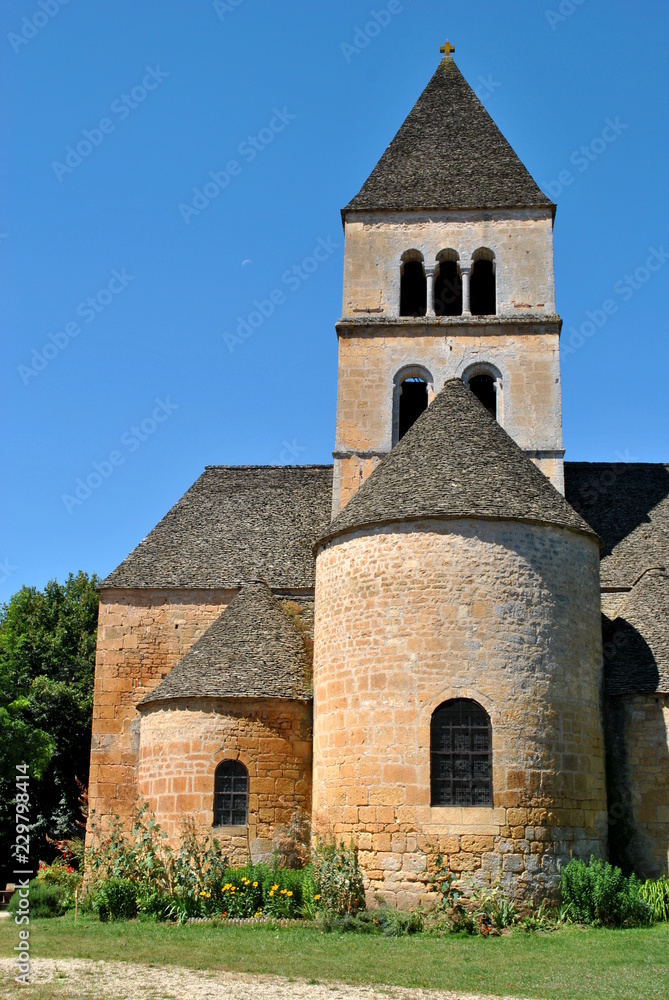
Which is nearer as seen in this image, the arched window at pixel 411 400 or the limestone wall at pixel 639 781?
the limestone wall at pixel 639 781

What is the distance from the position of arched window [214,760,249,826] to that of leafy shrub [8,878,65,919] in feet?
12.4

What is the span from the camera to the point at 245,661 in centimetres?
1909

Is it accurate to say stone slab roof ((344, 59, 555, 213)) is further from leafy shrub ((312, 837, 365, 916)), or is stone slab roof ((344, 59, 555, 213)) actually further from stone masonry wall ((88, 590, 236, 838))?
leafy shrub ((312, 837, 365, 916))

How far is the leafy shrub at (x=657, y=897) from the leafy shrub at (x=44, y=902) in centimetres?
1045

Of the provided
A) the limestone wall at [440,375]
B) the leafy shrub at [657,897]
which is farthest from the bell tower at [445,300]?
the leafy shrub at [657,897]

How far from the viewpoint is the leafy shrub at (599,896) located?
14562 mm

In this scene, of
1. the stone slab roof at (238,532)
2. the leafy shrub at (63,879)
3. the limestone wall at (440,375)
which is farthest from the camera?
the limestone wall at (440,375)

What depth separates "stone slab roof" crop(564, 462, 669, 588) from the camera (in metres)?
21.2

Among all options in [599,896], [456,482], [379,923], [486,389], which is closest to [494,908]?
[599,896]

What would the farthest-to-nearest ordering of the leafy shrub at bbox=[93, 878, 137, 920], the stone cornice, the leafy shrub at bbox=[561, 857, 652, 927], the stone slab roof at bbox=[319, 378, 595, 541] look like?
1. the stone cornice
2. the stone slab roof at bbox=[319, 378, 595, 541]
3. the leafy shrub at bbox=[93, 878, 137, 920]
4. the leafy shrub at bbox=[561, 857, 652, 927]

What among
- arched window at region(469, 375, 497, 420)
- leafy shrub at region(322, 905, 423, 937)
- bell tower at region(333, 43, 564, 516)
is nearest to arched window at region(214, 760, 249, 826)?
leafy shrub at region(322, 905, 423, 937)

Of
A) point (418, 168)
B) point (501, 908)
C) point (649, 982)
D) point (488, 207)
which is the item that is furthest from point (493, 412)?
point (649, 982)

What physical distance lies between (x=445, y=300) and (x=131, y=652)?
460 inches

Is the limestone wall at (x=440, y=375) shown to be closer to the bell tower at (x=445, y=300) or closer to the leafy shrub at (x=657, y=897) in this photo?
the bell tower at (x=445, y=300)
